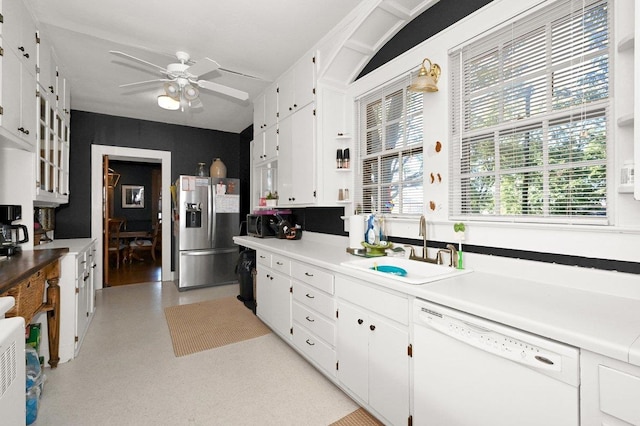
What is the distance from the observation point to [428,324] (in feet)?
4.61

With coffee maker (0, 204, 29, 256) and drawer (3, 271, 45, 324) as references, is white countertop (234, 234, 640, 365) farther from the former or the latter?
coffee maker (0, 204, 29, 256)

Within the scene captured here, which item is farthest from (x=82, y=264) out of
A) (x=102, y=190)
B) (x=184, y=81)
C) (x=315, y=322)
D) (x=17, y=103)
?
(x=315, y=322)

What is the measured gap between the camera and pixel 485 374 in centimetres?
119

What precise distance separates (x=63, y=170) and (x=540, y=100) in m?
4.62

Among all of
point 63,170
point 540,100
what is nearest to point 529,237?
point 540,100

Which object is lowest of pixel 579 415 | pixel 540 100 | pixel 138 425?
pixel 138 425

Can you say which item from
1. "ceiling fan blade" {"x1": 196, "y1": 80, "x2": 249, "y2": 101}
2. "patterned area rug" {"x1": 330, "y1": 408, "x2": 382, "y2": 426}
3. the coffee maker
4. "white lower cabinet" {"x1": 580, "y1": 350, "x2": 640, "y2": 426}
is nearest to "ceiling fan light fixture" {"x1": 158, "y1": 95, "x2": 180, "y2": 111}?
"ceiling fan blade" {"x1": 196, "y1": 80, "x2": 249, "y2": 101}

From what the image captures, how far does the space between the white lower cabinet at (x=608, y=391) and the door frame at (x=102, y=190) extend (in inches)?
205

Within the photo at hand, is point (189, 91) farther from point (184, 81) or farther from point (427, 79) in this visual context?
point (427, 79)

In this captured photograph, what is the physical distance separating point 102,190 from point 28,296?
131 inches

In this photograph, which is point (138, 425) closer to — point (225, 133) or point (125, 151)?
point (125, 151)

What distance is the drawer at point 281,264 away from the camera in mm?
2674

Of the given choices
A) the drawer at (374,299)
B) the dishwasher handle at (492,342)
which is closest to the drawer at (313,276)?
the drawer at (374,299)

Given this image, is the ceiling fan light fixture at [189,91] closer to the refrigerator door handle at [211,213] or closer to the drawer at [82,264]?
the drawer at [82,264]
